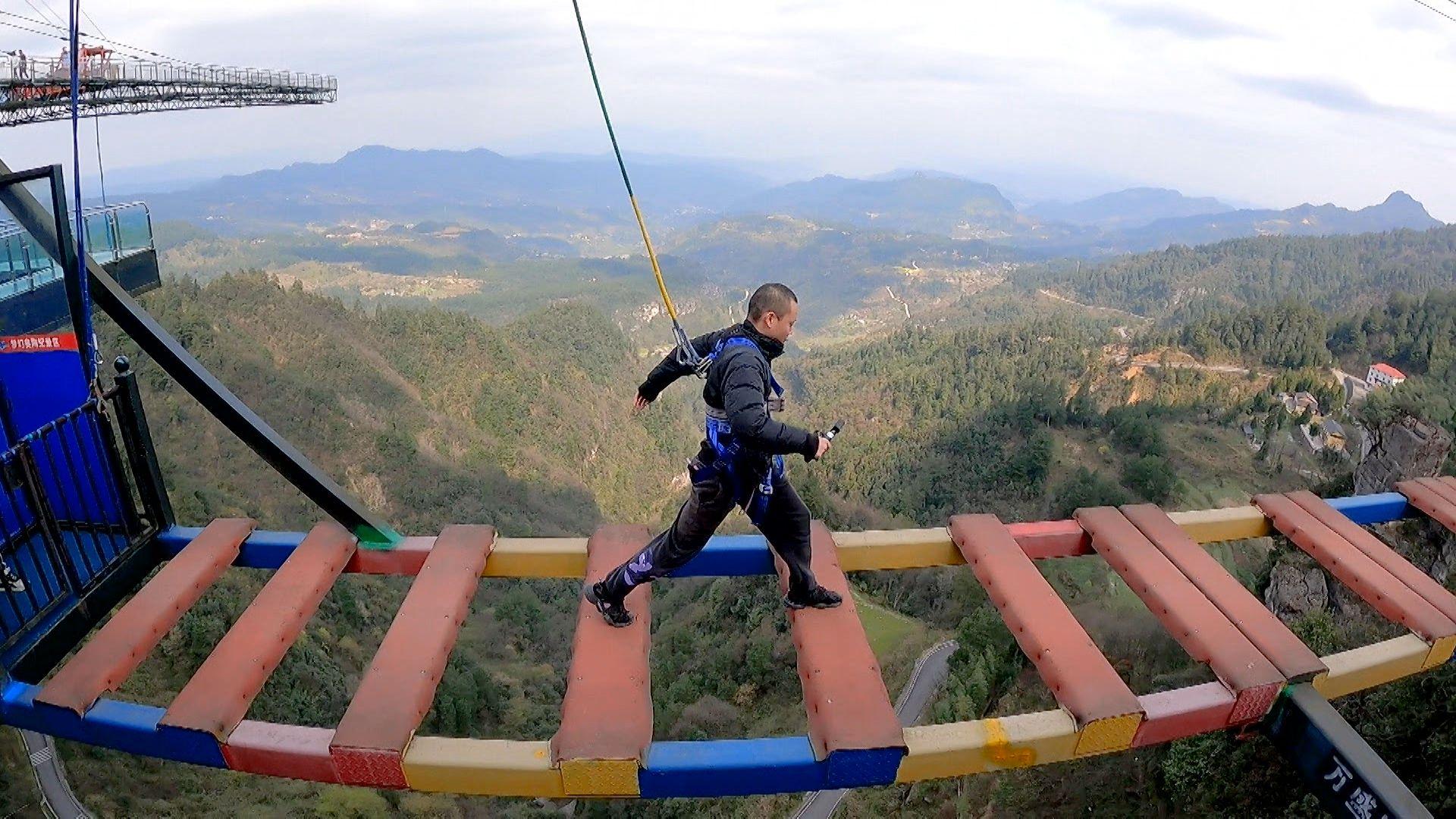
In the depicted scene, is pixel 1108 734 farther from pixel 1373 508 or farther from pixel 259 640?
pixel 259 640

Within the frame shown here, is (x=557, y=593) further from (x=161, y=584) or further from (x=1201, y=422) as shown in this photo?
(x=161, y=584)

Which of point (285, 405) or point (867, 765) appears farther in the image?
point (285, 405)

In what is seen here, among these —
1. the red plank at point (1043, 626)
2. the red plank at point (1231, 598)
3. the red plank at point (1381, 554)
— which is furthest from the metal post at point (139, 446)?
the red plank at point (1381, 554)

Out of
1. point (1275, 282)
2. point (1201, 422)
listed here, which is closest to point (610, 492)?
point (1201, 422)

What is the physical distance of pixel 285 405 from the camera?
203 feet

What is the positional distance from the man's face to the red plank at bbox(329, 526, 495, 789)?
1.81m

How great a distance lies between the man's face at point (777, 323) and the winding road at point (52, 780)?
81.5 feet

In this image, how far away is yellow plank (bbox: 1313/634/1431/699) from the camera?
349cm

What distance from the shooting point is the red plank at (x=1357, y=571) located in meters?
3.77

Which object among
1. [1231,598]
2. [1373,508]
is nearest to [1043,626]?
[1231,598]

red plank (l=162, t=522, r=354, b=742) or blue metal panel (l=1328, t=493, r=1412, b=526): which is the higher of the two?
red plank (l=162, t=522, r=354, b=742)

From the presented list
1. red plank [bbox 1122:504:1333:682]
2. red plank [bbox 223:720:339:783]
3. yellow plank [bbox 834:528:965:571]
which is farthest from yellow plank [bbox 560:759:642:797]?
red plank [bbox 1122:504:1333:682]

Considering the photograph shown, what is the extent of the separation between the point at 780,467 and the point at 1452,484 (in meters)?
4.74

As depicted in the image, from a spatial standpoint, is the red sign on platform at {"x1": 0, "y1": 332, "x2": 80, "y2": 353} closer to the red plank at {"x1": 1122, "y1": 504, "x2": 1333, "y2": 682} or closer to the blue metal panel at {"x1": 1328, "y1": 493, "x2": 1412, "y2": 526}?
the red plank at {"x1": 1122, "y1": 504, "x2": 1333, "y2": 682}
